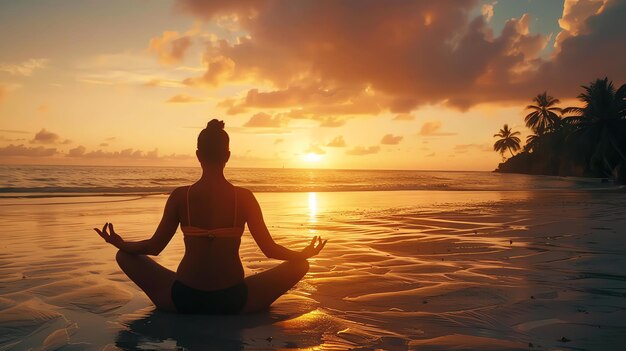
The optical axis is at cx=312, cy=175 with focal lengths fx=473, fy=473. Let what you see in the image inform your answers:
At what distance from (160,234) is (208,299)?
0.71 m

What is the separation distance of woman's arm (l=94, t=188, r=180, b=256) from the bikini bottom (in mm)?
377

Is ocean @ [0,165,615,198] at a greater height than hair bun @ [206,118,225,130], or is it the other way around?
hair bun @ [206,118,225,130]

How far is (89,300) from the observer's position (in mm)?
4887

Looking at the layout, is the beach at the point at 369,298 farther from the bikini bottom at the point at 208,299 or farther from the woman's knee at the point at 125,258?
the woman's knee at the point at 125,258

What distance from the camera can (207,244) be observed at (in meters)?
4.00

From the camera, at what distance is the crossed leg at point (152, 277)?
4309mm

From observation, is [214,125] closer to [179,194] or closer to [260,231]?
[179,194]

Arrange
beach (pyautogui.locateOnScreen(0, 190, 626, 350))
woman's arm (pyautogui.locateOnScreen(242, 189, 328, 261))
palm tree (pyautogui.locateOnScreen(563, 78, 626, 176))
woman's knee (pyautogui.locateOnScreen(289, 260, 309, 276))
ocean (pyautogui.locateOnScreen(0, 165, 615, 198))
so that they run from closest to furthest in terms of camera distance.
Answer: beach (pyautogui.locateOnScreen(0, 190, 626, 350)), woman's arm (pyautogui.locateOnScreen(242, 189, 328, 261)), woman's knee (pyautogui.locateOnScreen(289, 260, 309, 276)), ocean (pyautogui.locateOnScreen(0, 165, 615, 198)), palm tree (pyautogui.locateOnScreen(563, 78, 626, 176))

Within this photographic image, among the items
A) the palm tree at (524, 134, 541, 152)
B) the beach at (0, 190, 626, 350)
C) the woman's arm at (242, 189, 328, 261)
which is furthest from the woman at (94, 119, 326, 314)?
the palm tree at (524, 134, 541, 152)

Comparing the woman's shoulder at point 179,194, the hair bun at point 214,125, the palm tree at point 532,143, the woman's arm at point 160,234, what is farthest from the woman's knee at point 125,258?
the palm tree at point 532,143

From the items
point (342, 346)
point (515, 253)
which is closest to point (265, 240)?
point (342, 346)

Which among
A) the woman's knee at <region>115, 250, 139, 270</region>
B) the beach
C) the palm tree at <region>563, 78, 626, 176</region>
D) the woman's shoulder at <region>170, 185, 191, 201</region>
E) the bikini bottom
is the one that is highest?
the palm tree at <region>563, 78, 626, 176</region>

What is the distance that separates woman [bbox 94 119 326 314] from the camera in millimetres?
3979

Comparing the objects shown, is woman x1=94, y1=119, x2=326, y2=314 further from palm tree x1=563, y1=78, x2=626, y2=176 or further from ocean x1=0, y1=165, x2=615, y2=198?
palm tree x1=563, y1=78, x2=626, y2=176
